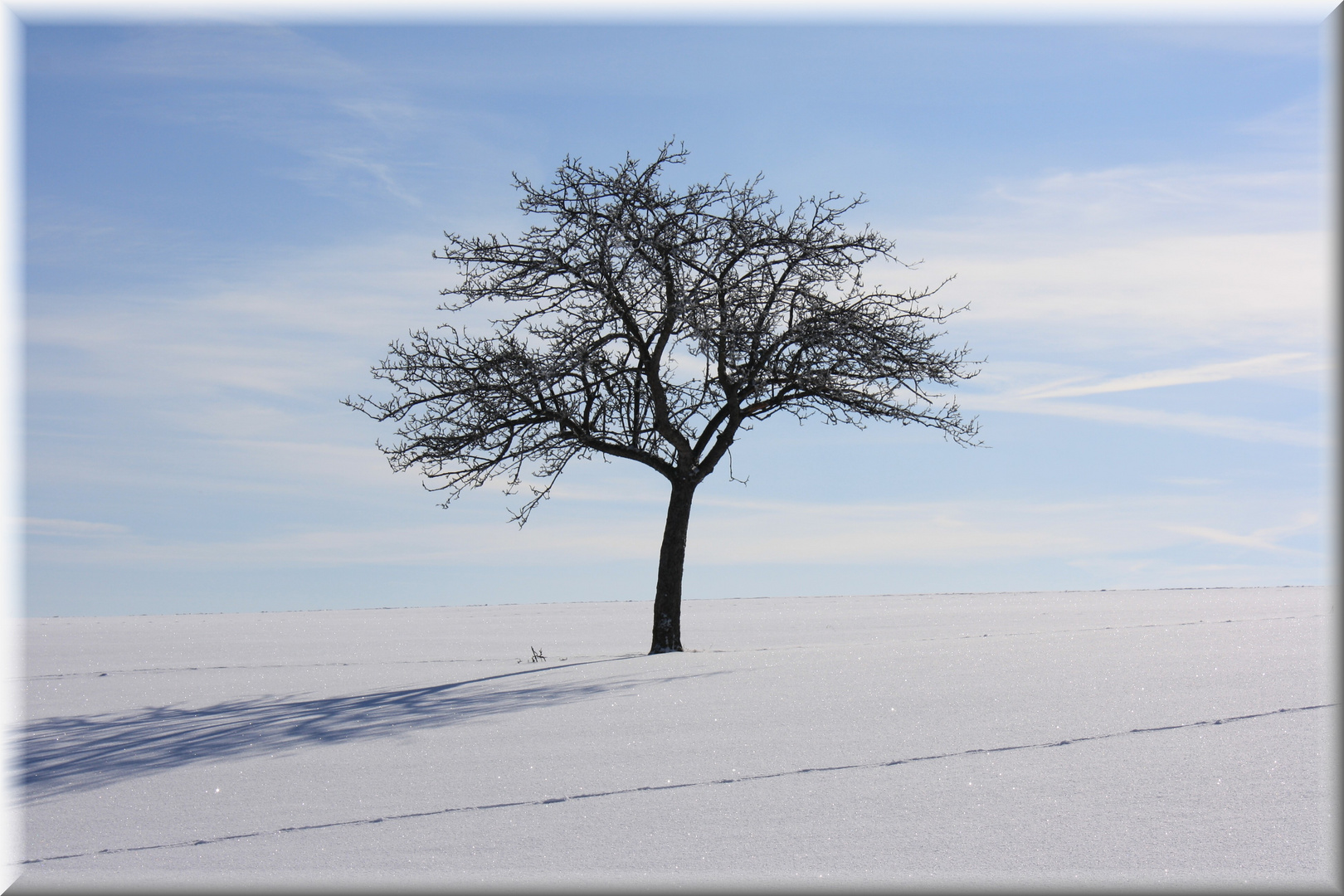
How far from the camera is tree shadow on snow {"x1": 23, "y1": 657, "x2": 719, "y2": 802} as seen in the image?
7762 mm

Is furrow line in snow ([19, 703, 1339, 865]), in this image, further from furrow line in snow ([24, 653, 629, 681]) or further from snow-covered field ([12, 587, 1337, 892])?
furrow line in snow ([24, 653, 629, 681])

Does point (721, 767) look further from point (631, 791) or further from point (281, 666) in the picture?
point (281, 666)

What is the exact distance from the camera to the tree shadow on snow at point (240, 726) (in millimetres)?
7762

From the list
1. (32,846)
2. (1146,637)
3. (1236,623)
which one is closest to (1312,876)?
(32,846)

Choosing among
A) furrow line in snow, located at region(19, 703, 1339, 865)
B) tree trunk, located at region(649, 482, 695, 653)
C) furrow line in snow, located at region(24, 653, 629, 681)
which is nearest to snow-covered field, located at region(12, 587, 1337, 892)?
furrow line in snow, located at region(19, 703, 1339, 865)

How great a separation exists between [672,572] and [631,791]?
338 inches

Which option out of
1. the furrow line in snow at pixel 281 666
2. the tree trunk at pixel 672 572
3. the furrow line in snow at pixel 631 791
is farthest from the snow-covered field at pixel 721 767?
the tree trunk at pixel 672 572

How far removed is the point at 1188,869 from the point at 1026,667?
19.3ft

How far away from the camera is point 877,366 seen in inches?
589

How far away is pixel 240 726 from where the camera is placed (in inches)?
360

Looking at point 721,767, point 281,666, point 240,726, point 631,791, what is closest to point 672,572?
point 281,666

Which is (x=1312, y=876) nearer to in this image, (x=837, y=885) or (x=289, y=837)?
(x=837, y=885)

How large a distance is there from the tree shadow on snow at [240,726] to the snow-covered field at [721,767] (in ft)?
0.16

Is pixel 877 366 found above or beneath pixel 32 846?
above
